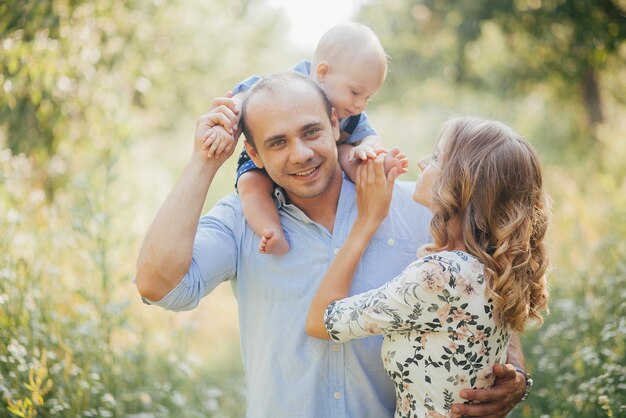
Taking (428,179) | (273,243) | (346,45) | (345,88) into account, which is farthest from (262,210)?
(346,45)

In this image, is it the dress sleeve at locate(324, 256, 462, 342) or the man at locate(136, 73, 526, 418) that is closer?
the dress sleeve at locate(324, 256, 462, 342)

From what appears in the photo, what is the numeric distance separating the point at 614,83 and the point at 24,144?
1021cm

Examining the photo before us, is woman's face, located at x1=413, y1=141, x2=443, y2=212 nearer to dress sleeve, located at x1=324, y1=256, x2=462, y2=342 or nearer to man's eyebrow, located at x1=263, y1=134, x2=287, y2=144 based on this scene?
dress sleeve, located at x1=324, y1=256, x2=462, y2=342

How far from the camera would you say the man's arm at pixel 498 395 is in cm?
220

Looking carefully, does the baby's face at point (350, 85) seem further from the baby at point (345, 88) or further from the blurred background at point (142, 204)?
the blurred background at point (142, 204)

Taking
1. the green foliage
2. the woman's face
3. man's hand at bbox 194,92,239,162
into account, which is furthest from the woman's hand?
the green foliage

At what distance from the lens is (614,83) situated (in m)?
12.1

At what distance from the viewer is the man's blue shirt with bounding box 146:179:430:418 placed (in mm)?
2418

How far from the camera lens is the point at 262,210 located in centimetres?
255

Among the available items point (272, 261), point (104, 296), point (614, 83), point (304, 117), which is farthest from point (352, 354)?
point (614, 83)

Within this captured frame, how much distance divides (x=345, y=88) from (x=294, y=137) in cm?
62

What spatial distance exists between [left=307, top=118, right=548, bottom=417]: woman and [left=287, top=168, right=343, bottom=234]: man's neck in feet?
1.16

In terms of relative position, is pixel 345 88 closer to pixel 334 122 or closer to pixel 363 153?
pixel 334 122

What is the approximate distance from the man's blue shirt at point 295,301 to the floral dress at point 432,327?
0.63 ft
